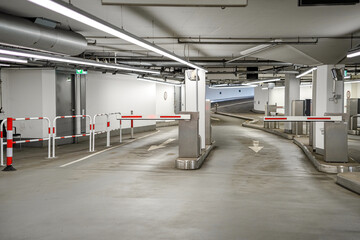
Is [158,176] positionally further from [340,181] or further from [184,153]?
[340,181]

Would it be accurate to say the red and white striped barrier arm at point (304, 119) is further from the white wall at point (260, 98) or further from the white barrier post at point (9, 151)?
the white wall at point (260, 98)

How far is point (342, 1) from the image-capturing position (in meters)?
4.84

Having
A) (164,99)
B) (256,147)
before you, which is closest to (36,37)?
(256,147)

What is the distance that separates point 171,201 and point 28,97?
31.3 feet

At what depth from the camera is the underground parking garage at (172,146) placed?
4777mm

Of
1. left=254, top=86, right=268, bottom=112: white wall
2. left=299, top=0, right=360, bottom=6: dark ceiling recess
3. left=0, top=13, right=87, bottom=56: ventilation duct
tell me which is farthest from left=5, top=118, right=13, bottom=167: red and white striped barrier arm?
left=254, top=86, right=268, bottom=112: white wall

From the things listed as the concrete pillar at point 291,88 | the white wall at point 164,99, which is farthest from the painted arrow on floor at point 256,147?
the white wall at point 164,99

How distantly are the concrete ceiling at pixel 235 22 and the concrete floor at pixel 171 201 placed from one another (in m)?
3.55

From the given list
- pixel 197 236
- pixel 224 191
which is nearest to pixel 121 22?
pixel 224 191

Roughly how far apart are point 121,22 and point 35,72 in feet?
21.3

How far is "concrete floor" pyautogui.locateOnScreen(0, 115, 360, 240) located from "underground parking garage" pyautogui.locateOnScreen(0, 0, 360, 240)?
0.10 feet

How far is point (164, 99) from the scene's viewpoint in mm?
24359

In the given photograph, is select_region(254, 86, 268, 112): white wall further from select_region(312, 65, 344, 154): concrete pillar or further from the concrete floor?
the concrete floor

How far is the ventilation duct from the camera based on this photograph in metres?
6.44
